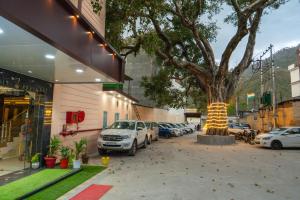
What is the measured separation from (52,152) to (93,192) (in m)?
3.61

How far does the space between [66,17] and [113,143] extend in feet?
25.1

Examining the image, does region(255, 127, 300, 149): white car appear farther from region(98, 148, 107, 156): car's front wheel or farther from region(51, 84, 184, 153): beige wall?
region(98, 148, 107, 156): car's front wheel

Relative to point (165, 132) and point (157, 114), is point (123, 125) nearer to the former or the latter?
point (165, 132)

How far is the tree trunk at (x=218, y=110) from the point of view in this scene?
20.6 m

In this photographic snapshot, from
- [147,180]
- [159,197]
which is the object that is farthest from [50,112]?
[159,197]

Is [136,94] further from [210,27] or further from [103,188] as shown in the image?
[103,188]

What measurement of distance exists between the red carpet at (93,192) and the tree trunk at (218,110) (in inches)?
597

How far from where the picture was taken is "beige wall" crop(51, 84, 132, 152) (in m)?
10.0

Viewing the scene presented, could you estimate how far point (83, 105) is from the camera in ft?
39.9

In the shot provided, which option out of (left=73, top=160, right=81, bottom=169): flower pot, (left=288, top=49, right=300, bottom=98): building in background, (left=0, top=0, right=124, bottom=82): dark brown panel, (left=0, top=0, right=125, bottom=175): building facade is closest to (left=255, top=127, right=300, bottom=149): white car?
(left=0, top=0, right=125, bottom=175): building facade

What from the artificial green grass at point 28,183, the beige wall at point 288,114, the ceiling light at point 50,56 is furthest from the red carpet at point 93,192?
the beige wall at point 288,114

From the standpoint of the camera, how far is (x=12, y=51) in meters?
5.90

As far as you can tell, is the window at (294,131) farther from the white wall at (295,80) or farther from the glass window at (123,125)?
the white wall at (295,80)

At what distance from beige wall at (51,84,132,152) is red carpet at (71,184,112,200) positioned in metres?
3.85
